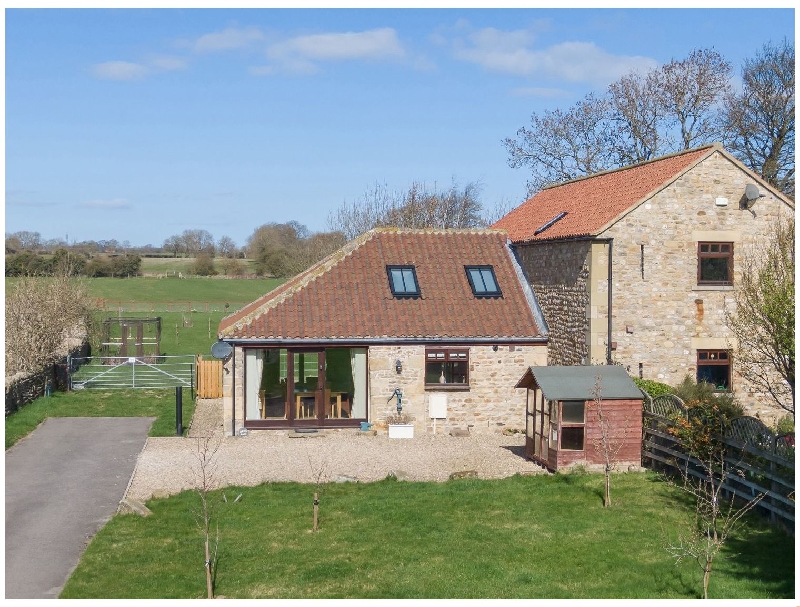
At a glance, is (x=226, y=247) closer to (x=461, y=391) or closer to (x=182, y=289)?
(x=182, y=289)

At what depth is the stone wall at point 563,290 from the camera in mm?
23047

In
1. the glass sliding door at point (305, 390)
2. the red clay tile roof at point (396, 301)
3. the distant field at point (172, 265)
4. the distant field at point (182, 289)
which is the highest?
the distant field at point (172, 265)

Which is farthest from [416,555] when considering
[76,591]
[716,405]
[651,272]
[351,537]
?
[651,272]

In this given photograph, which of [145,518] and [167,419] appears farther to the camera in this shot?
[167,419]

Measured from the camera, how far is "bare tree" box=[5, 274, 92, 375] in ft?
95.6

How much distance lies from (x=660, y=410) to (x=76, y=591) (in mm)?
12364

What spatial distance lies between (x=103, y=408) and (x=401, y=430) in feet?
31.7

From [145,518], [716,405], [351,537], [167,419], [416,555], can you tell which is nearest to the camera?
[416,555]

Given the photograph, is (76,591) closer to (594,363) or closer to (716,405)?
(716,405)

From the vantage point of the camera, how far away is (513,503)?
1579 cm

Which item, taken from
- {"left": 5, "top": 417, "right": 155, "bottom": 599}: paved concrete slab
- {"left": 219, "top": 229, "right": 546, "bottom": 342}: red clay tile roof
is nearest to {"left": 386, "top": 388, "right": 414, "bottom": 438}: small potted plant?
{"left": 219, "top": 229, "right": 546, "bottom": 342}: red clay tile roof

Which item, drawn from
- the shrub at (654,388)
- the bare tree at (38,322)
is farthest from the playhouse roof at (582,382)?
the bare tree at (38,322)

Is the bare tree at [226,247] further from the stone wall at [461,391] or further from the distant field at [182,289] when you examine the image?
the stone wall at [461,391]

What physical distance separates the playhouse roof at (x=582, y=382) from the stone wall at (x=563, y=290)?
3871 mm
